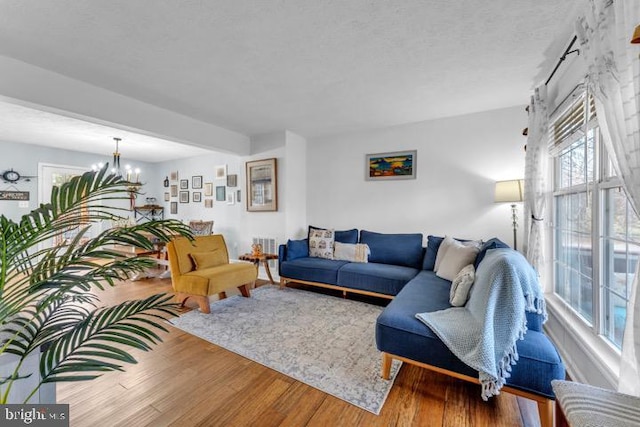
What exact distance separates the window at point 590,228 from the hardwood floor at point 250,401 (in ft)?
2.88

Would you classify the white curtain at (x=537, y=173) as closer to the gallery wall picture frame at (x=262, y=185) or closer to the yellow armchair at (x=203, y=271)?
the yellow armchair at (x=203, y=271)

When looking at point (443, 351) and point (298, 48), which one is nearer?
point (443, 351)

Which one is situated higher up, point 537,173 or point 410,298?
point 537,173

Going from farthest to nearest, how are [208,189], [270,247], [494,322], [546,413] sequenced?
[208,189], [270,247], [494,322], [546,413]

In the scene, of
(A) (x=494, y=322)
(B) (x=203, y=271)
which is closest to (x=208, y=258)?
(B) (x=203, y=271)

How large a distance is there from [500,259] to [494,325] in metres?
0.41

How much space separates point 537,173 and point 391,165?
180cm

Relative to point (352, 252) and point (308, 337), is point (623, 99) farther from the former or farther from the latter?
point (352, 252)

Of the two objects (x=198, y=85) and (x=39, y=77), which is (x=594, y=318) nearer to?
(x=198, y=85)

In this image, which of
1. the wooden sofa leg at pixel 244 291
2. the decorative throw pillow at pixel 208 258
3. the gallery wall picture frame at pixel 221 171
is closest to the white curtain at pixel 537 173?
the wooden sofa leg at pixel 244 291

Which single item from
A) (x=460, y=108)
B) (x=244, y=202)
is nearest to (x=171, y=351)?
(x=244, y=202)

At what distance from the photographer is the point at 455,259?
107 inches

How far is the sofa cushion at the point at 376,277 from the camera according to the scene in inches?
121

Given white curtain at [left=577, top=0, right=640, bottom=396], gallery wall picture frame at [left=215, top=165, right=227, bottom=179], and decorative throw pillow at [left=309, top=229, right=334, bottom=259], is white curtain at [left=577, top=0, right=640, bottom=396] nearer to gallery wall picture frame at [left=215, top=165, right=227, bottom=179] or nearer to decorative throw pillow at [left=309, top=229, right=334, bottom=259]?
decorative throw pillow at [left=309, top=229, right=334, bottom=259]
